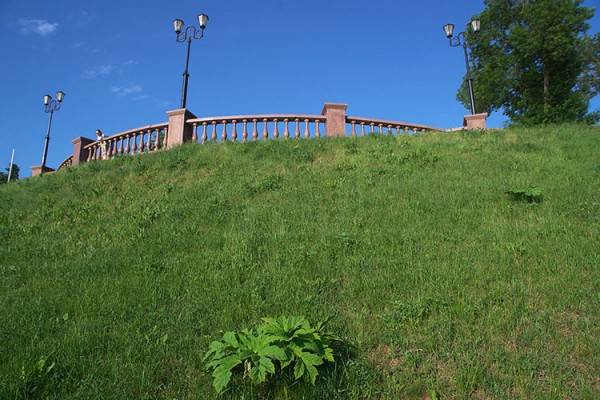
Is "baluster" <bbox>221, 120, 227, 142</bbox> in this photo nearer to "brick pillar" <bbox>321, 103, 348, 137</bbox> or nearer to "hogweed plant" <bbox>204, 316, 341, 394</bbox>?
"brick pillar" <bbox>321, 103, 348, 137</bbox>

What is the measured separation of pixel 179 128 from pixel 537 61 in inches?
1044

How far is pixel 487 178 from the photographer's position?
8906mm

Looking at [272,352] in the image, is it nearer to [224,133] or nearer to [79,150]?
[224,133]

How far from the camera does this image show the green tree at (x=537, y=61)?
88.6 ft

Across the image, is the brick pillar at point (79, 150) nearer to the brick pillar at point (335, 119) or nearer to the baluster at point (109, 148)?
the baluster at point (109, 148)

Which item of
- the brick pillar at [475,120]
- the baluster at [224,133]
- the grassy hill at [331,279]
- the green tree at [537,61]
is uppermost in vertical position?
the green tree at [537,61]

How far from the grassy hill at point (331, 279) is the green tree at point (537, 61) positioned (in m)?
21.4

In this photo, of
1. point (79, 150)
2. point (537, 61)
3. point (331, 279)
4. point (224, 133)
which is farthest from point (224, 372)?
point (537, 61)

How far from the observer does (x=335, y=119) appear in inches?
596

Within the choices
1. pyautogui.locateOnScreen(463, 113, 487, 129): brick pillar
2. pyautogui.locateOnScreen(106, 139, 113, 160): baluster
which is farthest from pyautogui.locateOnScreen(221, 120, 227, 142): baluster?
pyautogui.locateOnScreen(463, 113, 487, 129): brick pillar

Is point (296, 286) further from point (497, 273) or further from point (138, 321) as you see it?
point (497, 273)

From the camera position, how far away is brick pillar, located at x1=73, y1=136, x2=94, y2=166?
58.5 ft

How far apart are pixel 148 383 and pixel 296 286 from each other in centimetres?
200

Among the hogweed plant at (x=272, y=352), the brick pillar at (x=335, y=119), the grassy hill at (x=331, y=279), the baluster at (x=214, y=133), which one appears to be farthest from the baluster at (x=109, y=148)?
the hogweed plant at (x=272, y=352)
